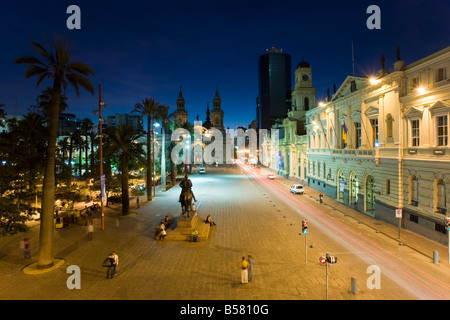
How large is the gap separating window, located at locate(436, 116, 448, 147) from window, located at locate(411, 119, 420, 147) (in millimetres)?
1898

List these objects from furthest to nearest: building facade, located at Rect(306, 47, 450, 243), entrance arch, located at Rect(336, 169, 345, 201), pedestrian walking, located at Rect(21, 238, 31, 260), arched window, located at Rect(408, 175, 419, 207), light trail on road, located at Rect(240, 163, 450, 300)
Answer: entrance arch, located at Rect(336, 169, 345, 201) < arched window, located at Rect(408, 175, 419, 207) < building facade, located at Rect(306, 47, 450, 243) < pedestrian walking, located at Rect(21, 238, 31, 260) < light trail on road, located at Rect(240, 163, 450, 300)

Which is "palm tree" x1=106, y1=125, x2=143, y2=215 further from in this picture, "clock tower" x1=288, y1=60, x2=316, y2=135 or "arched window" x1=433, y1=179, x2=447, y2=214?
"clock tower" x1=288, y1=60, x2=316, y2=135

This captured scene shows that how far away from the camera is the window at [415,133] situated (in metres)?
20.9

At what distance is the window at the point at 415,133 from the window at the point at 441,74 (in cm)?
343

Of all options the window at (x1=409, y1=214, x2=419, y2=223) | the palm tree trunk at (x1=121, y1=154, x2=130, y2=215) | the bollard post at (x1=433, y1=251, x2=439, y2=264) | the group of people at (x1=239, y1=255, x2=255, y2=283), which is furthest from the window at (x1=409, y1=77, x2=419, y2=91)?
the palm tree trunk at (x1=121, y1=154, x2=130, y2=215)

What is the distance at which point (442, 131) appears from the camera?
18641 mm

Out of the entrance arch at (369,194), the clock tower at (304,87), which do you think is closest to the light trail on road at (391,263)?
the entrance arch at (369,194)

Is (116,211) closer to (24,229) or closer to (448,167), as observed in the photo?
(24,229)

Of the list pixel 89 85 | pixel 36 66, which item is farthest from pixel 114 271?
pixel 36 66

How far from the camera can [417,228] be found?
Answer: 20.5 meters

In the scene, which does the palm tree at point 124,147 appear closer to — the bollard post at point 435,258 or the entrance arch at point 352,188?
the bollard post at point 435,258

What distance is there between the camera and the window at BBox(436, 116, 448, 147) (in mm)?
18266

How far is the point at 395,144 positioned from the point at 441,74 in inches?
245

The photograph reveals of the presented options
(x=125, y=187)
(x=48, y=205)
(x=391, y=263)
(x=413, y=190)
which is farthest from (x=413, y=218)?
(x=125, y=187)
